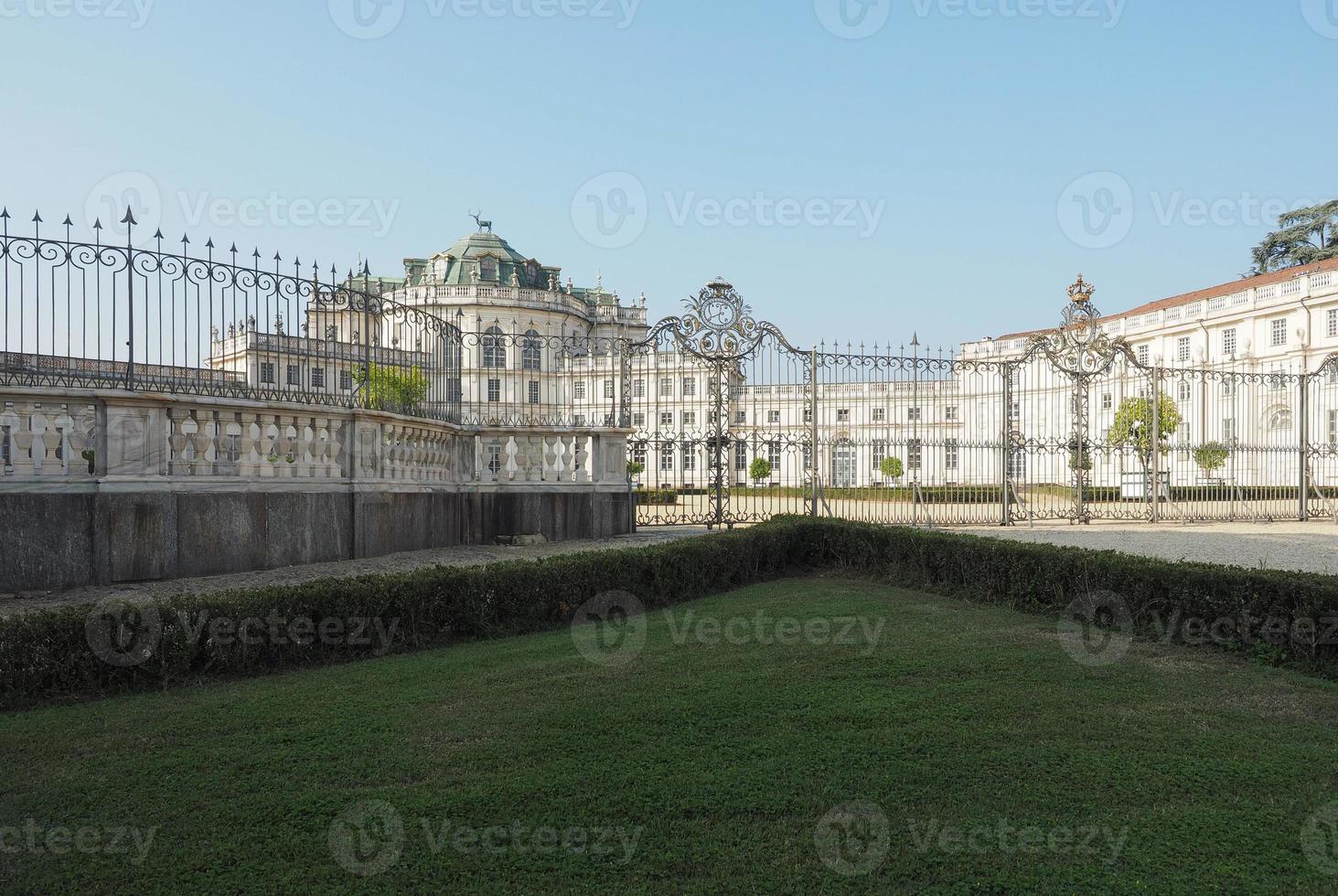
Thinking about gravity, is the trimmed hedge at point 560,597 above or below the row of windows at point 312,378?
below

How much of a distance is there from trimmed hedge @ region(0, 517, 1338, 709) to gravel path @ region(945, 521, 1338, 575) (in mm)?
2090

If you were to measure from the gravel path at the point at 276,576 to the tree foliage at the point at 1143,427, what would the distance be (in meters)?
13.3

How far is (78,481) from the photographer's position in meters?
7.16

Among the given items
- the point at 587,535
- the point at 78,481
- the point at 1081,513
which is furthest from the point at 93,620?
the point at 1081,513

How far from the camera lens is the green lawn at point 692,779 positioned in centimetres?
289

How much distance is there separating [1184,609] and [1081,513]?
12569mm

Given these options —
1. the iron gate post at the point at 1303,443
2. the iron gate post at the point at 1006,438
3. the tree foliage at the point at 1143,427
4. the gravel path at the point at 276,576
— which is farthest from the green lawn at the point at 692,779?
the iron gate post at the point at 1303,443

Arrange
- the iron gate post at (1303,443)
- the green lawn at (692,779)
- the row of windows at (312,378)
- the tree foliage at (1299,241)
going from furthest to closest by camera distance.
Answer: the tree foliage at (1299,241) < the iron gate post at (1303,443) < the row of windows at (312,378) < the green lawn at (692,779)

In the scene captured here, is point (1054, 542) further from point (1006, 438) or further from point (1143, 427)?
point (1143, 427)

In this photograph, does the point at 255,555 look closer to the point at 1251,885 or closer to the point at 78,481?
the point at 78,481

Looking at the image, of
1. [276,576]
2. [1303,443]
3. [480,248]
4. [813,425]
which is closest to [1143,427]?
[1303,443]

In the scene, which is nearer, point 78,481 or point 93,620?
point 93,620

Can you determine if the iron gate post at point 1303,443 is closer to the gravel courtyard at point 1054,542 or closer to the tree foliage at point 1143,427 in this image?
the gravel courtyard at point 1054,542

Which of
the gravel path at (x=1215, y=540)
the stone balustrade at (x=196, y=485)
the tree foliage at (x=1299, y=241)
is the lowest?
the gravel path at (x=1215, y=540)
